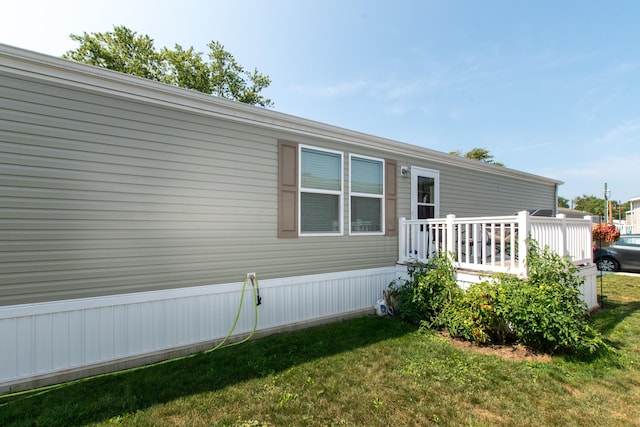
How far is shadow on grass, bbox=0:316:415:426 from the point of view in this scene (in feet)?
7.31

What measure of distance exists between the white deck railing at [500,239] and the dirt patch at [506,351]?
0.94 m

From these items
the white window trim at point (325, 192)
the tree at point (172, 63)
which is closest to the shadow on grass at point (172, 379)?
the white window trim at point (325, 192)

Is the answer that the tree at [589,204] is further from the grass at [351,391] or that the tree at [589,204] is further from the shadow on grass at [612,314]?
the grass at [351,391]

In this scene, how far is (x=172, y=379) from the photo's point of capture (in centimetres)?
274

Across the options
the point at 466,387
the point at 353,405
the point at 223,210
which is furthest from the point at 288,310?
the point at 466,387

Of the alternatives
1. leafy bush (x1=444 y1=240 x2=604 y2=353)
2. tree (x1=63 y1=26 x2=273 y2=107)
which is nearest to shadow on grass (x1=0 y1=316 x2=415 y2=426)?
leafy bush (x1=444 y1=240 x2=604 y2=353)

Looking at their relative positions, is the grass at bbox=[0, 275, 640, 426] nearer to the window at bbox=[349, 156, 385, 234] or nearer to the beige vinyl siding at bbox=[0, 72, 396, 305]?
the beige vinyl siding at bbox=[0, 72, 396, 305]

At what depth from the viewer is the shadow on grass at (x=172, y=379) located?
223cm

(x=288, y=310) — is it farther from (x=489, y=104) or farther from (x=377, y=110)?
(x=489, y=104)

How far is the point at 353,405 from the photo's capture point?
2320 mm

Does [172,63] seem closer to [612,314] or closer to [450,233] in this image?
[450,233]

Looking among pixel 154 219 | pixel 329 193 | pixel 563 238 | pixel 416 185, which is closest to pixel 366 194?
pixel 329 193

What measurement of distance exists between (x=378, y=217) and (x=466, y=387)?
300 centimetres

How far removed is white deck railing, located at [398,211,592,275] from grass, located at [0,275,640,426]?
1.29 metres
